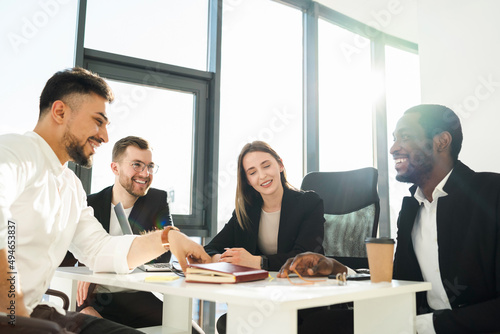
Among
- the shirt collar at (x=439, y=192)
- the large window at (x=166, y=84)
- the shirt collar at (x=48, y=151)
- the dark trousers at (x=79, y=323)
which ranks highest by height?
the large window at (x=166, y=84)

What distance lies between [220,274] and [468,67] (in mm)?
3105

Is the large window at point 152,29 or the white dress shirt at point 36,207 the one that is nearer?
the white dress shirt at point 36,207

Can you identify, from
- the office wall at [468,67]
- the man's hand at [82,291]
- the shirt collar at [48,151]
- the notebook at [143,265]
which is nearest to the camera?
the shirt collar at [48,151]

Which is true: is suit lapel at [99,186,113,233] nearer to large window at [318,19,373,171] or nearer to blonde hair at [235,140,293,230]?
blonde hair at [235,140,293,230]

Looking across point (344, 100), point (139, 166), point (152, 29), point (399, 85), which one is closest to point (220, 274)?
point (139, 166)

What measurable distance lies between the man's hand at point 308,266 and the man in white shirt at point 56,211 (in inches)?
15.2

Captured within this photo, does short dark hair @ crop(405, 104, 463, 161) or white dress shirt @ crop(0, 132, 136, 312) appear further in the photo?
short dark hair @ crop(405, 104, 463, 161)

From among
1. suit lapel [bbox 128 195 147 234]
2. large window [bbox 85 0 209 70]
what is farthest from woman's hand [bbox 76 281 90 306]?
large window [bbox 85 0 209 70]

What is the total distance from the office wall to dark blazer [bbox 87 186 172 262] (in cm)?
236

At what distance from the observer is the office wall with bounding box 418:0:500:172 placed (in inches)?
132

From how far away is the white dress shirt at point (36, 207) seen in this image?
117 centimetres

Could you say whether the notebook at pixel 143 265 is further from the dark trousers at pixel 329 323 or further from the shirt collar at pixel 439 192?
the shirt collar at pixel 439 192

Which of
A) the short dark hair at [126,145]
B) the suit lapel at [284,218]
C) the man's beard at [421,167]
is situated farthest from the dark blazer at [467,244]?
the short dark hair at [126,145]

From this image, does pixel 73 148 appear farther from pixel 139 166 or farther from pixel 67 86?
pixel 139 166
